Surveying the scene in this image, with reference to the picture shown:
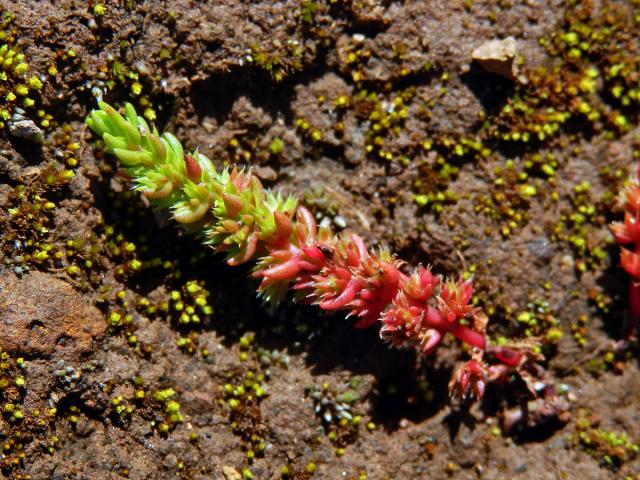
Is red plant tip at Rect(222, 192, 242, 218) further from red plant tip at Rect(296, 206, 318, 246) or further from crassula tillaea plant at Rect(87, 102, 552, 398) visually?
red plant tip at Rect(296, 206, 318, 246)

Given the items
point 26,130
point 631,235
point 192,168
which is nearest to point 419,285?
point 192,168

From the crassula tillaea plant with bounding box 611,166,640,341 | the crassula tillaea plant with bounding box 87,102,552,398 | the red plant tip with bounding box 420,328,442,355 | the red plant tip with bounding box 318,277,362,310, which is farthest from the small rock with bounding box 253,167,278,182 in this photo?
the crassula tillaea plant with bounding box 611,166,640,341

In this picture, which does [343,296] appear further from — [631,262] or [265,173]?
[631,262]

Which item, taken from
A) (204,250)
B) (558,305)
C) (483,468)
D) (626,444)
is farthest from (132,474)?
(626,444)

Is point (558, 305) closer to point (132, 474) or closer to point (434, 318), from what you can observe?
point (434, 318)

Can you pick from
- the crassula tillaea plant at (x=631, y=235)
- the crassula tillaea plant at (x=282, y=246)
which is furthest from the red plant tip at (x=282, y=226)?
the crassula tillaea plant at (x=631, y=235)

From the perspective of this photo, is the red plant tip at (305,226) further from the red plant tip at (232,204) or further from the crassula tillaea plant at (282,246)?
the red plant tip at (232,204)
